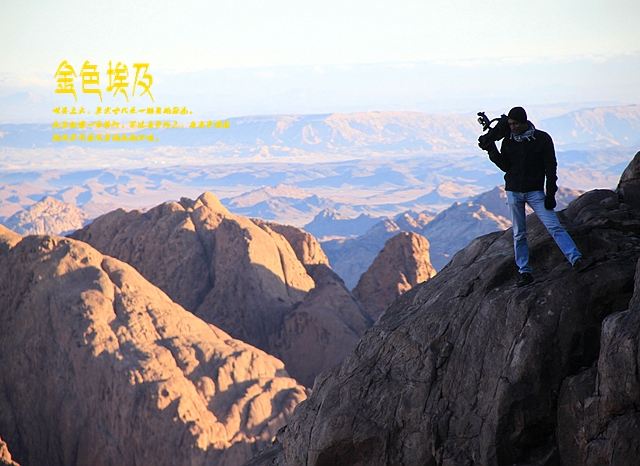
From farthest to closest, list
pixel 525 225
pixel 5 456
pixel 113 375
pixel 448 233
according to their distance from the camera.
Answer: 1. pixel 448 233
2. pixel 113 375
3. pixel 5 456
4. pixel 525 225

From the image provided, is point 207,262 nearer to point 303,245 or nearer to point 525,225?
point 303,245

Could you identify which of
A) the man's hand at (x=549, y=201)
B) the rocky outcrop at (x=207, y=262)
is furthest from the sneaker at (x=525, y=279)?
the rocky outcrop at (x=207, y=262)

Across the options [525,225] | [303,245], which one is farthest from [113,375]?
[303,245]

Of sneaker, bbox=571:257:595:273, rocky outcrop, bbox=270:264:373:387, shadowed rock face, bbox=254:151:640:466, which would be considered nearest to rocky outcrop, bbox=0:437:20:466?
rocky outcrop, bbox=270:264:373:387

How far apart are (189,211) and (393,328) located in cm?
3788

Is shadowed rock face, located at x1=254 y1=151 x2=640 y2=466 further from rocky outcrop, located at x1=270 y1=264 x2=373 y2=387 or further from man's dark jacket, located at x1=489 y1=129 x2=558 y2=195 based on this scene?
rocky outcrop, located at x1=270 y1=264 x2=373 y2=387

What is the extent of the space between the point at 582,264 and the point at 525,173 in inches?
65.8

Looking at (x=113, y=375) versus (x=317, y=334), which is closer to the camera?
(x=113, y=375)

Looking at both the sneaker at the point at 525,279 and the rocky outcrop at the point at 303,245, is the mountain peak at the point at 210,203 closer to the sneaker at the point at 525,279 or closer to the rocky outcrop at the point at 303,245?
the rocky outcrop at the point at 303,245

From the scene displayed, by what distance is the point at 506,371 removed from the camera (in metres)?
13.1

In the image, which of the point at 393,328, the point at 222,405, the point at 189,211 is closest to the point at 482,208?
the point at 189,211

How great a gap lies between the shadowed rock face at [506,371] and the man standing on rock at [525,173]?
0.46m

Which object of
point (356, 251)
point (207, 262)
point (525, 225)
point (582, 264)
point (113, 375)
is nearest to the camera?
point (582, 264)

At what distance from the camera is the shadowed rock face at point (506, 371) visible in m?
11.9
